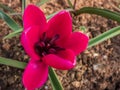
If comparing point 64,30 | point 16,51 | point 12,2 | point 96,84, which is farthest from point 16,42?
point 64,30

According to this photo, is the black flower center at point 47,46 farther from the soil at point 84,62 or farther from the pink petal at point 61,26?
the soil at point 84,62

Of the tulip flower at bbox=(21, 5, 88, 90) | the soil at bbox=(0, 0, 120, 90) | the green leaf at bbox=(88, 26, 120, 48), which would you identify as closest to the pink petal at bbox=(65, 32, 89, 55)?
the tulip flower at bbox=(21, 5, 88, 90)

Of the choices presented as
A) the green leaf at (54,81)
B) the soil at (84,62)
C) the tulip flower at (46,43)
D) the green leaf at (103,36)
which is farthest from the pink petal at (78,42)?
the soil at (84,62)

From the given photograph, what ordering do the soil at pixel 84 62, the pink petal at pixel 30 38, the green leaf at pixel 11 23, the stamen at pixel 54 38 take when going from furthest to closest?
1. the soil at pixel 84 62
2. the green leaf at pixel 11 23
3. the stamen at pixel 54 38
4. the pink petal at pixel 30 38

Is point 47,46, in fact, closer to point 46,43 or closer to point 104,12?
point 46,43

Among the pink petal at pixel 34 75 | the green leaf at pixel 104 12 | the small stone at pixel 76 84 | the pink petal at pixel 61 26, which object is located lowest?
the small stone at pixel 76 84

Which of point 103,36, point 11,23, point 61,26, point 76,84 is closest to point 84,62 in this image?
point 76,84

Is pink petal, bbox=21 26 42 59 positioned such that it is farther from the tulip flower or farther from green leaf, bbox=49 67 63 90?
green leaf, bbox=49 67 63 90
